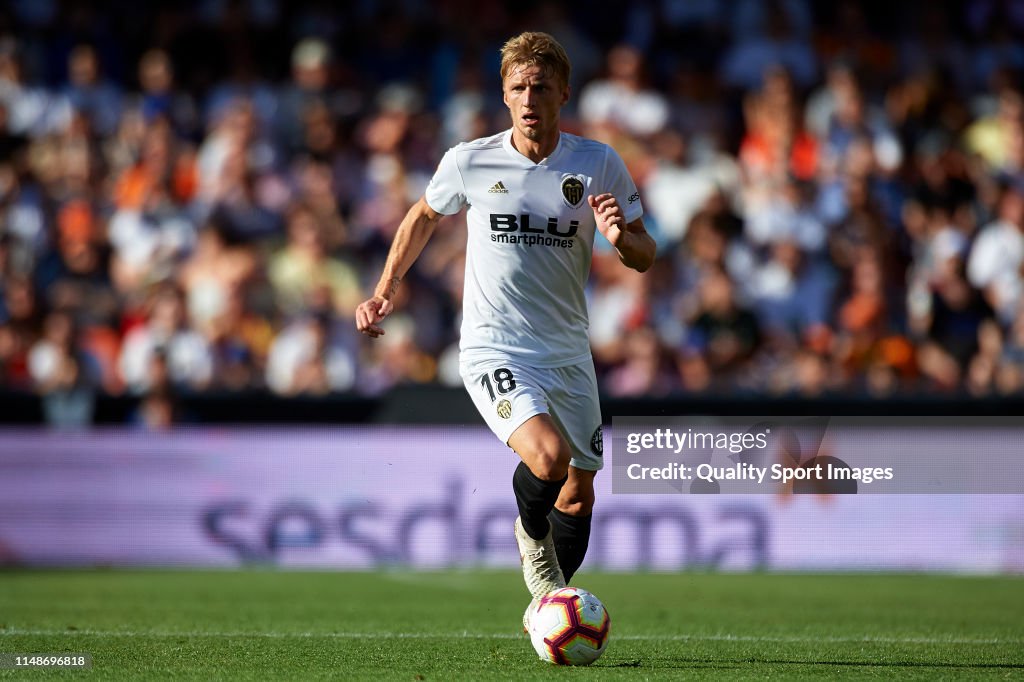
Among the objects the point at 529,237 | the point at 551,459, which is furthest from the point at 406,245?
the point at 551,459

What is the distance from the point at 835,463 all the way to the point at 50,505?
6092mm

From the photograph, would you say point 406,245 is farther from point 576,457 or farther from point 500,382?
point 576,457

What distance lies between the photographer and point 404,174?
1479cm

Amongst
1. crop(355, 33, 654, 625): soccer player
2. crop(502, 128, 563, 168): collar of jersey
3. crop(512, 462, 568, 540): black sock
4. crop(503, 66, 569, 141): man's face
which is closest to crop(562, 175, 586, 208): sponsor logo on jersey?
crop(355, 33, 654, 625): soccer player

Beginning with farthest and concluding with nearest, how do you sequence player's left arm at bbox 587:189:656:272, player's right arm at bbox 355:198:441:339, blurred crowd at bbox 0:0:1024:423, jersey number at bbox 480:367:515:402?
1. blurred crowd at bbox 0:0:1024:423
2. player's right arm at bbox 355:198:441:339
3. jersey number at bbox 480:367:515:402
4. player's left arm at bbox 587:189:656:272

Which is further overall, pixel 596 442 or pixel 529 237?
pixel 596 442

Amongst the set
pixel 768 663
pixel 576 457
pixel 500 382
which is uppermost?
pixel 500 382

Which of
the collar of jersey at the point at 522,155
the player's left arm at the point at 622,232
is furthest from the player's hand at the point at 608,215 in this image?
the collar of jersey at the point at 522,155

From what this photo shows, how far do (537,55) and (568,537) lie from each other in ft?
7.24

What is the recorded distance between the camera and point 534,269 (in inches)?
270

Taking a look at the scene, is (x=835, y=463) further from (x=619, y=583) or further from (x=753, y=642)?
(x=753, y=642)

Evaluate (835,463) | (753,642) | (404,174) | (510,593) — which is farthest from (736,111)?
(753,642)

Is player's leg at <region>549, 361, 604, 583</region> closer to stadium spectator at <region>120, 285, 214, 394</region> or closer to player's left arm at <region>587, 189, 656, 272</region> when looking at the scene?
player's left arm at <region>587, 189, 656, 272</region>

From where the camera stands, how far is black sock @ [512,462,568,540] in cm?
656
